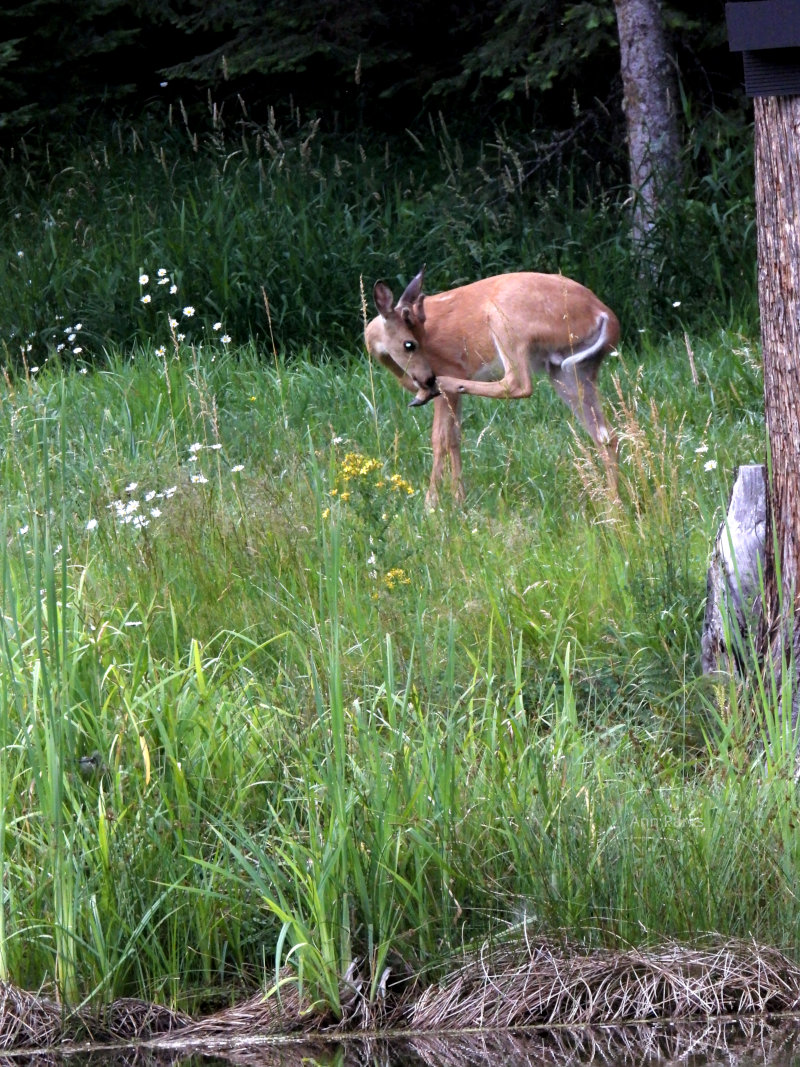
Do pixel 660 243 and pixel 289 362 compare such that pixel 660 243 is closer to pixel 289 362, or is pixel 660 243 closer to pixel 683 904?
pixel 289 362

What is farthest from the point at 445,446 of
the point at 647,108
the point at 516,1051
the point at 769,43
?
the point at 647,108

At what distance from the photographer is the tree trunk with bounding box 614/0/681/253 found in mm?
10227

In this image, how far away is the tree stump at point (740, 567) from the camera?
4.00 m

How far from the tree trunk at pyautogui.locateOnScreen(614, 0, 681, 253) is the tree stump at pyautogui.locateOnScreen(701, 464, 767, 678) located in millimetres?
6454

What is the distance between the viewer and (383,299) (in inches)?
286

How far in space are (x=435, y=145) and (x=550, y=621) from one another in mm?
9564

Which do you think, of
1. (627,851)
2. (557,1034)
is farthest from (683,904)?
(557,1034)

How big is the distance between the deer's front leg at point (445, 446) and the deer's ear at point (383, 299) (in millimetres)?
509

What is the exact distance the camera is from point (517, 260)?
1083 cm

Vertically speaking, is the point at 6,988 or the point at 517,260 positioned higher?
the point at 6,988

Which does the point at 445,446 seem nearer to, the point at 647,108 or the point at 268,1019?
the point at 268,1019

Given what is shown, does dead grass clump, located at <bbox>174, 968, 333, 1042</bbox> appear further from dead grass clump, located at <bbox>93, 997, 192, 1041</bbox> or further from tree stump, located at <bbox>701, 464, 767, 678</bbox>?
tree stump, located at <bbox>701, 464, 767, 678</bbox>

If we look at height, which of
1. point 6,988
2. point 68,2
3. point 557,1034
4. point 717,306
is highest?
point 68,2

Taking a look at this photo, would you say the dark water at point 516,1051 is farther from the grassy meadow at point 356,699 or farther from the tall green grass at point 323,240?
the tall green grass at point 323,240
